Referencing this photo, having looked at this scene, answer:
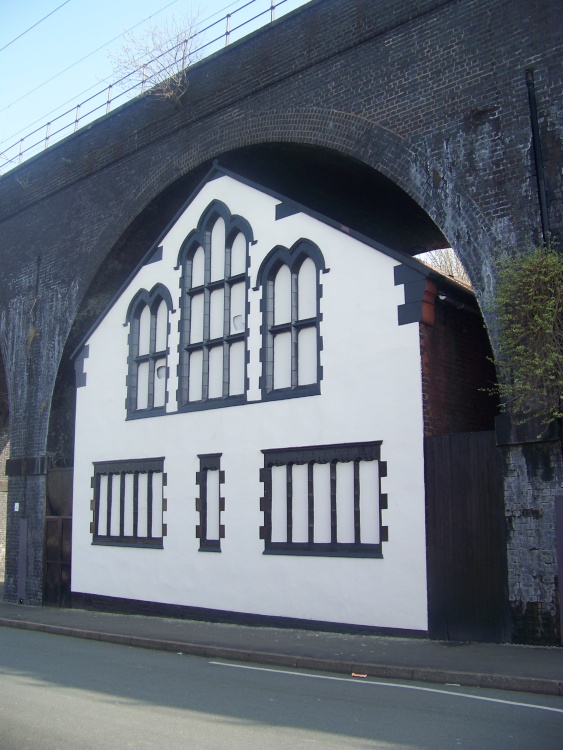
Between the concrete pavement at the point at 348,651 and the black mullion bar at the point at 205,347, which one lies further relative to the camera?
the black mullion bar at the point at 205,347

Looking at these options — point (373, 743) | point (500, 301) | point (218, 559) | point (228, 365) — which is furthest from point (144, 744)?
point (228, 365)

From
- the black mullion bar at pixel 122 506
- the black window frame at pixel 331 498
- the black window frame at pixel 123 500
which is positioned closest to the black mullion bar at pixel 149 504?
the black window frame at pixel 123 500

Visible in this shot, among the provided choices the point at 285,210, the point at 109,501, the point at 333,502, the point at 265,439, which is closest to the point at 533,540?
the point at 333,502

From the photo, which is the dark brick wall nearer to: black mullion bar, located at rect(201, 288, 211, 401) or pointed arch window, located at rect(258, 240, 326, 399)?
pointed arch window, located at rect(258, 240, 326, 399)

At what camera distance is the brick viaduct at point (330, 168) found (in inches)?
480

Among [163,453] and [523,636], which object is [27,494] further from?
[523,636]

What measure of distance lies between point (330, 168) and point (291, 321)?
12.2ft

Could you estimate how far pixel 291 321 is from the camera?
1496 centimetres

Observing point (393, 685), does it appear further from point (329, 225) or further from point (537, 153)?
point (329, 225)

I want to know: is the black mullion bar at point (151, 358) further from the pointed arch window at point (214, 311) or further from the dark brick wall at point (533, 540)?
the dark brick wall at point (533, 540)

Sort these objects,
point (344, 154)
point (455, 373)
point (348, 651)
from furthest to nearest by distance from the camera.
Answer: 1. point (344, 154)
2. point (455, 373)
3. point (348, 651)

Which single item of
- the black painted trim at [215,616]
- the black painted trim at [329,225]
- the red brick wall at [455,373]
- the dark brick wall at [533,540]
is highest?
the black painted trim at [329,225]

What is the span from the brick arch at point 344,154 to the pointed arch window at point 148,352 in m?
2.38

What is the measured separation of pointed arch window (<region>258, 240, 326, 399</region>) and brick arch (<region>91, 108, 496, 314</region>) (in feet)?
6.42
